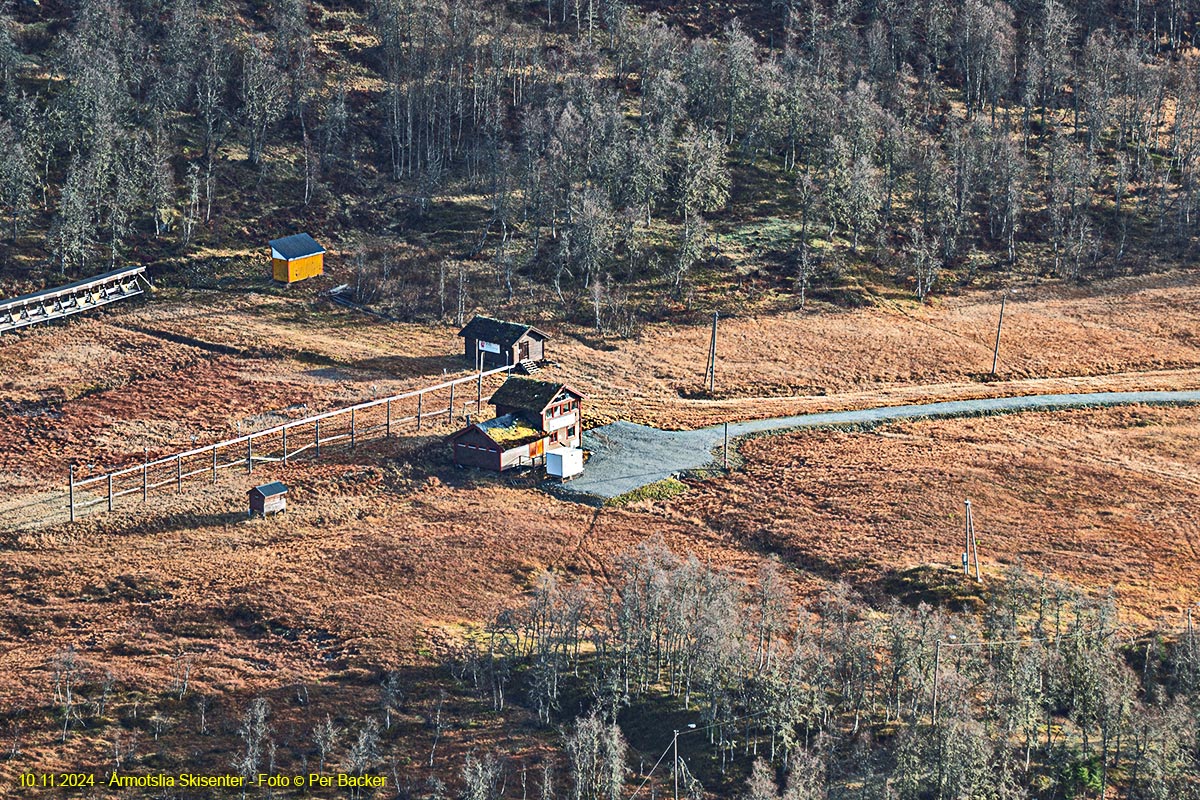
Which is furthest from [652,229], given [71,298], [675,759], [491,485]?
[675,759]

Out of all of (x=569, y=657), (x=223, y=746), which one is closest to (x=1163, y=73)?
(x=569, y=657)

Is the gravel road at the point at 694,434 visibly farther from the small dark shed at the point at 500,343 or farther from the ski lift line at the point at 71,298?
the ski lift line at the point at 71,298

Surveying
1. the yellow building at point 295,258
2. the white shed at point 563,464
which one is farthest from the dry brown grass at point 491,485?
the yellow building at point 295,258

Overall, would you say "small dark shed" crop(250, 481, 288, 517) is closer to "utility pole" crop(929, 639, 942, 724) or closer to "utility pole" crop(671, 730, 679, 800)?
"utility pole" crop(671, 730, 679, 800)

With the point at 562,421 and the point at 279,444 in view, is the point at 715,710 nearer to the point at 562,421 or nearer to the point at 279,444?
the point at 562,421

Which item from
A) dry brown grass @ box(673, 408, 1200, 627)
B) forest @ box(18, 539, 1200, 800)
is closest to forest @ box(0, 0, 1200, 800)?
forest @ box(18, 539, 1200, 800)

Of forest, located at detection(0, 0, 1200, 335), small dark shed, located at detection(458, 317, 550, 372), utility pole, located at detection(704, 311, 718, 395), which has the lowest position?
utility pole, located at detection(704, 311, 718, 395)
